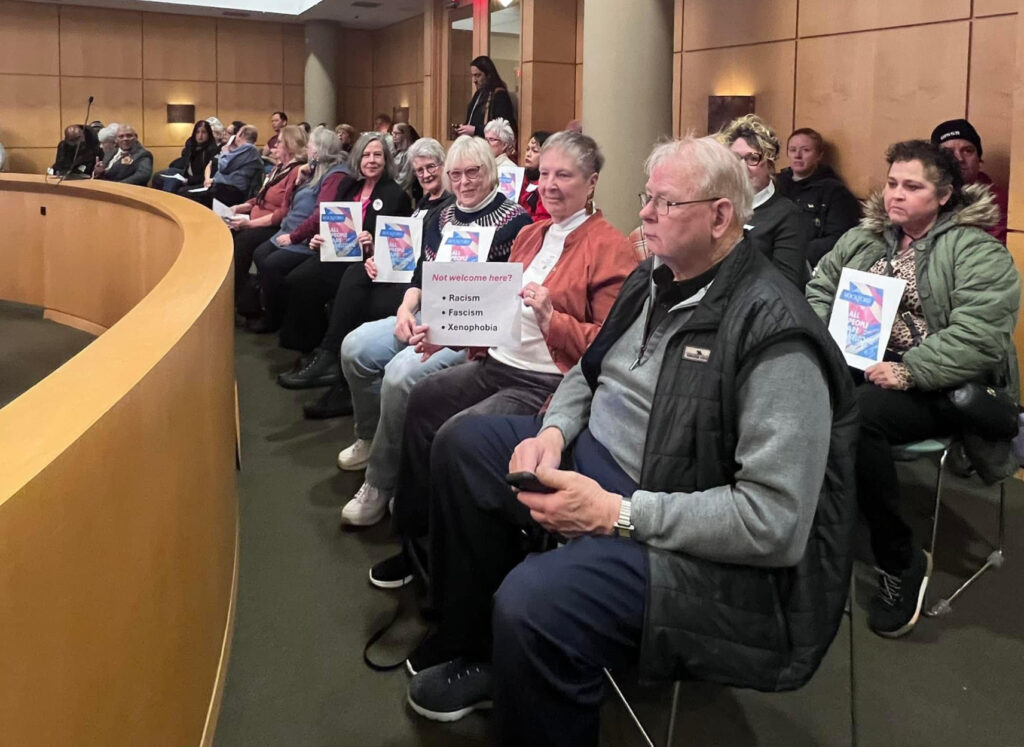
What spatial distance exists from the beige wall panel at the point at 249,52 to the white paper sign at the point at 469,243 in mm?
12356

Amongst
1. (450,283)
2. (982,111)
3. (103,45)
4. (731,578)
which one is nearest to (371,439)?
(450,283)

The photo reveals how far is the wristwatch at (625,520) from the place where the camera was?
4.93ft

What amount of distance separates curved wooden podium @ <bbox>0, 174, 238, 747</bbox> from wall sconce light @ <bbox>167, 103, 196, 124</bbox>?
12.4m

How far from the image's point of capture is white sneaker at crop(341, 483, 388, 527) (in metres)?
2.94

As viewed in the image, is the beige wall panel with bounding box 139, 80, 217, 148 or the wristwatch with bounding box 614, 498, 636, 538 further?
the beige wall panel with bounding box 139, 80, 217, 148

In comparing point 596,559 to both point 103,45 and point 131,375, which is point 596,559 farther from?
point 103,45

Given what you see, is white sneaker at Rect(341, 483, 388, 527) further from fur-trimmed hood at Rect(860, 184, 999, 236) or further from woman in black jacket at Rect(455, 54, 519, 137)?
woman in black jacket at Rect(455, 54, 519, 137)

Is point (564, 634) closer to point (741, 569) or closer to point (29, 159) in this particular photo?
point (741, 569)

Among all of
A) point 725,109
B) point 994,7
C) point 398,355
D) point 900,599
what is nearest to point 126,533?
point 398,355

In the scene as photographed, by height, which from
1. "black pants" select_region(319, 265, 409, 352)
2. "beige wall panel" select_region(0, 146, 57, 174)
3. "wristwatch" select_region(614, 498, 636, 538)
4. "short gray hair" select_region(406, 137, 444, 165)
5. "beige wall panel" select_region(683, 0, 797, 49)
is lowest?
"wristwatch" select_region(614, 498, 636, 538)

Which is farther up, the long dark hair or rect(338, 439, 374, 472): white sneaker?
the long dark hair

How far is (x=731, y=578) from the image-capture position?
1.46 metres

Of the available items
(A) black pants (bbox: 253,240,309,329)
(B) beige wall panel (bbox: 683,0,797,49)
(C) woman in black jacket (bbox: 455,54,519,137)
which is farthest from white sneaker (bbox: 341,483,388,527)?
(C) woman in black jacket (bbox: 455,54,519,137)

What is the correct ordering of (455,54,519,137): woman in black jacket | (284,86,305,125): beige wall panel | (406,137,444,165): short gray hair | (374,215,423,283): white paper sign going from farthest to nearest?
(284,86,305,125): beige wall panel
(455,54,519,137): woman in black jacket
(406,137,444,165): short gray hair
(374,215,423,283): white paper sign
